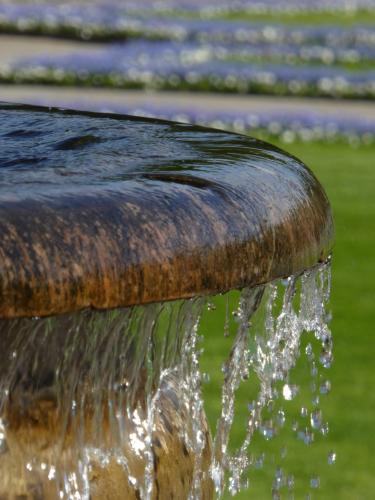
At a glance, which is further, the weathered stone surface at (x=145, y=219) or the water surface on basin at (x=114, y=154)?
the water surface on basin at (x=114, y=154)

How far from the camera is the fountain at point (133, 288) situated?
222cm

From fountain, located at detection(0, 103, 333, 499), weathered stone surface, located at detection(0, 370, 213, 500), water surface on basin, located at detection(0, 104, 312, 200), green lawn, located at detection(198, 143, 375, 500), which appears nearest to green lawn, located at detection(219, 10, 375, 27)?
green lawn, located at detection(198, 143, 375, 500)

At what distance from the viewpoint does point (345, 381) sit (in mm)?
5715

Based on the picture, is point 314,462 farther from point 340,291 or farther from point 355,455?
point 340,291

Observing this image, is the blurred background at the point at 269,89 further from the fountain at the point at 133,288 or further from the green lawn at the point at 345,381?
the fountain at the point at 133,288

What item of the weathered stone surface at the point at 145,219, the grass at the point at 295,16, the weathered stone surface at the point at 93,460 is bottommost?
the grass at the point at 295,16

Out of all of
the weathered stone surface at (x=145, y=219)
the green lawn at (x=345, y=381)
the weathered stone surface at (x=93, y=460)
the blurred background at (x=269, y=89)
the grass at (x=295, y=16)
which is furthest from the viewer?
the grass at (x=295, y=16)

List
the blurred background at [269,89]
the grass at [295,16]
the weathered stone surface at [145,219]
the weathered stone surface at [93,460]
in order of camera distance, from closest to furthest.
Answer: the weathered stone surface at [145,219] < the weathered stone surface at [93,460] < the blurred background at [269,89] < the grass at [295,16]

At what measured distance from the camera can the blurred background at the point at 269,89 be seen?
209 inches

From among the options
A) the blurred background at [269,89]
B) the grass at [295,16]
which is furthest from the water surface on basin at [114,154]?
the grass at [295,16]

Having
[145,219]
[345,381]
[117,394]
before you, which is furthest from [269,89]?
[145,219]

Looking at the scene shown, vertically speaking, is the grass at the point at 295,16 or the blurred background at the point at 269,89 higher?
the blurred background at the point at 269,89

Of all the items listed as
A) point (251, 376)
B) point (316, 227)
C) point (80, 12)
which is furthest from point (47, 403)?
point (80, 12)

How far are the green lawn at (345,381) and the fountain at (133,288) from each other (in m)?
1.74
